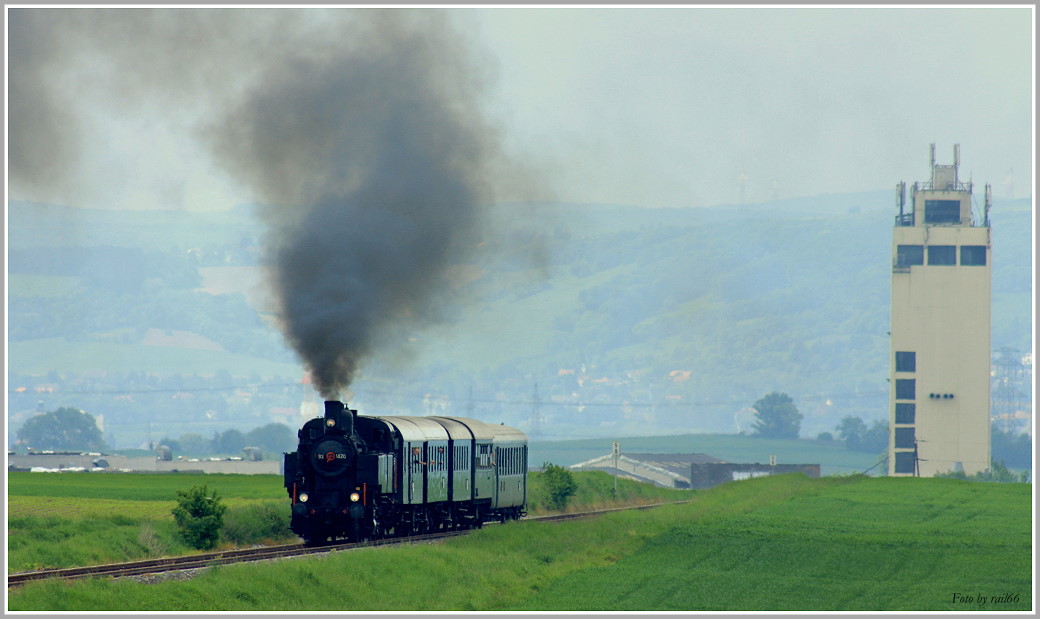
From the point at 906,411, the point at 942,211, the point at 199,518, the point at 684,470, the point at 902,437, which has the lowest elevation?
the point at 684,470

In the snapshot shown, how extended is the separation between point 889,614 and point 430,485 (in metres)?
15.6

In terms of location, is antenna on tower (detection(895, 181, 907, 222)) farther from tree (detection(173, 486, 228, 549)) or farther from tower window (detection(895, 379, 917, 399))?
tree (detection(173, 486, 228, 549))

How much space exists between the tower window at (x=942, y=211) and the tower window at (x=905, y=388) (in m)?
18.9

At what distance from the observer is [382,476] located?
35.3 metres

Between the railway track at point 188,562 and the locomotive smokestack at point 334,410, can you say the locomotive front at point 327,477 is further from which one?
the railway track at point 188,562

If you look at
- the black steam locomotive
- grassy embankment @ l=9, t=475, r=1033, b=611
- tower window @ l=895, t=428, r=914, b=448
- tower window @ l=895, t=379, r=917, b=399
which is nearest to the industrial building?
tower window @ l=895, t=428, r=914, b=448

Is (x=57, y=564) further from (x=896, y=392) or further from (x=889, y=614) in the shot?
(x=896, y=392)

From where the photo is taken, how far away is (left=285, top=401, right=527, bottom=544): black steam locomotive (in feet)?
114

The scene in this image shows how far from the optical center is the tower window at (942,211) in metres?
163

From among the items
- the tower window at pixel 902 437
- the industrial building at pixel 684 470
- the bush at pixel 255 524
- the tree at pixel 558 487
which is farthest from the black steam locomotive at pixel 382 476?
the tower window at pixel 902 437

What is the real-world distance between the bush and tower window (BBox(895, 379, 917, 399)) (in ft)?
424

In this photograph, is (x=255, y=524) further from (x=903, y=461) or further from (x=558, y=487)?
(x=903, y=461)

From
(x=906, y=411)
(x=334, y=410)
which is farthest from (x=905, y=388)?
(x=334, y=410)

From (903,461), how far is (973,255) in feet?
83.5
